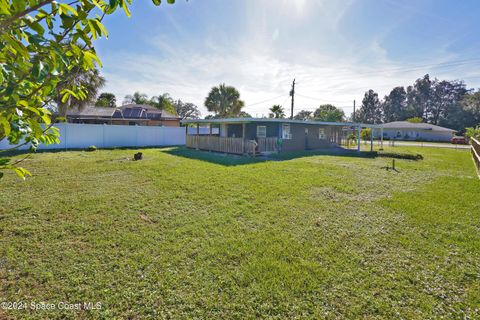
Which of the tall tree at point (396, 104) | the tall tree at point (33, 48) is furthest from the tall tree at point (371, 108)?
the tall tree at point (33, 48)

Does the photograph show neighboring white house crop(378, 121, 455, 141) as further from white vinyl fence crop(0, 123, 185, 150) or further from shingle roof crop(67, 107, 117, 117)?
shingle roof crop(67, 107, 117, 117)

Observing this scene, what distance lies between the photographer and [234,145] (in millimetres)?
14805

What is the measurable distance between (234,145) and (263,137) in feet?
8.76

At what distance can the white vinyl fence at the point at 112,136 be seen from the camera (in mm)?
15711

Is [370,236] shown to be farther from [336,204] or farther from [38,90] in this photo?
[38,90]

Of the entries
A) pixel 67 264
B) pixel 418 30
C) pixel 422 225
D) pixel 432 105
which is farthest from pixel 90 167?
pixel 432 105

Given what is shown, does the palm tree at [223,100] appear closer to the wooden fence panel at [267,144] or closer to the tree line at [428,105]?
the wooden fence panel at [267,144]

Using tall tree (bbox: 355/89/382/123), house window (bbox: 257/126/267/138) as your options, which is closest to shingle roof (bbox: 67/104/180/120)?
house window (bbox: 257/126/267/138)

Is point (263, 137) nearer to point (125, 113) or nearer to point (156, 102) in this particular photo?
point (125, 113)

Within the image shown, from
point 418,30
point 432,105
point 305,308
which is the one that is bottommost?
point 305,308

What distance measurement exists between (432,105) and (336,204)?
236 feet

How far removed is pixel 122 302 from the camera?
2.62 m

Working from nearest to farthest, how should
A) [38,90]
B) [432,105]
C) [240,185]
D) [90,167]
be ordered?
[38,90] < [240,185] < [90,167] < [432,105]

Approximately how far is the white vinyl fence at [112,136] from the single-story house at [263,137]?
2.87 meters
